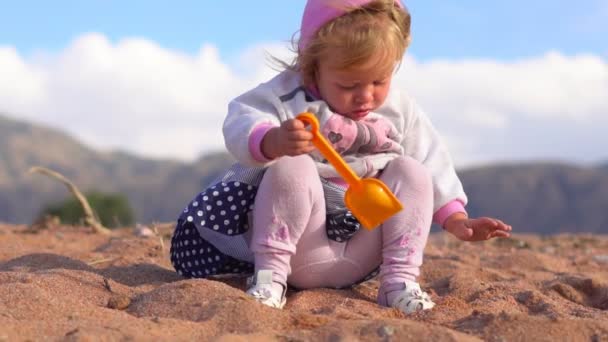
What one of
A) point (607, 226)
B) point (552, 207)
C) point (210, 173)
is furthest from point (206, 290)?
point (210, 173)

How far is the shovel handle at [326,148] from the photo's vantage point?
97.9 inches

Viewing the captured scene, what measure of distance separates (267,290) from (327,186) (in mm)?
414

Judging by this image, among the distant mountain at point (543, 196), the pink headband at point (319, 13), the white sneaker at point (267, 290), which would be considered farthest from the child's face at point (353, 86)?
the distant mountain at point (543, 196)

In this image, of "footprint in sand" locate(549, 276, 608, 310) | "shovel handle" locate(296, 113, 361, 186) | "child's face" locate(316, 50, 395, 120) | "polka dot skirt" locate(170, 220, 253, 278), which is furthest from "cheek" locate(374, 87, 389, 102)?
"footprint in sand" locate(549, 276, 608, 310)

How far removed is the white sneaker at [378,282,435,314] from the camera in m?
2.63

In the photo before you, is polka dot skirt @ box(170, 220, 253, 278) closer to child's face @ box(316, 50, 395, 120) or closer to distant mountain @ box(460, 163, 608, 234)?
child's face @ box(316, 50, 395, 120)

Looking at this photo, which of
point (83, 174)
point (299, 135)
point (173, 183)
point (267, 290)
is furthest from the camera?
point (83, 174)

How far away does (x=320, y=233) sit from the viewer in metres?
2.81

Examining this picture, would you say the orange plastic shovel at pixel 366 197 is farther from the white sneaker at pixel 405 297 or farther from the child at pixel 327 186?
the white sneaker at pixel 405 297

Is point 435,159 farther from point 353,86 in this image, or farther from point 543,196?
point 543,196

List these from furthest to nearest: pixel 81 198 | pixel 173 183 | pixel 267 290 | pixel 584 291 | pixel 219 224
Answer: pixel 173 183 → pixel 81 198 → pixel 584 291 → pixel 219 224 → pixel 267 290

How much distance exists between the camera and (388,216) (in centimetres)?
256

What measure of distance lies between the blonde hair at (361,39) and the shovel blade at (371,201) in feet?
1.32

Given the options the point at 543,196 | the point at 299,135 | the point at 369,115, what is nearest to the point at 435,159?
the point at 369,115
